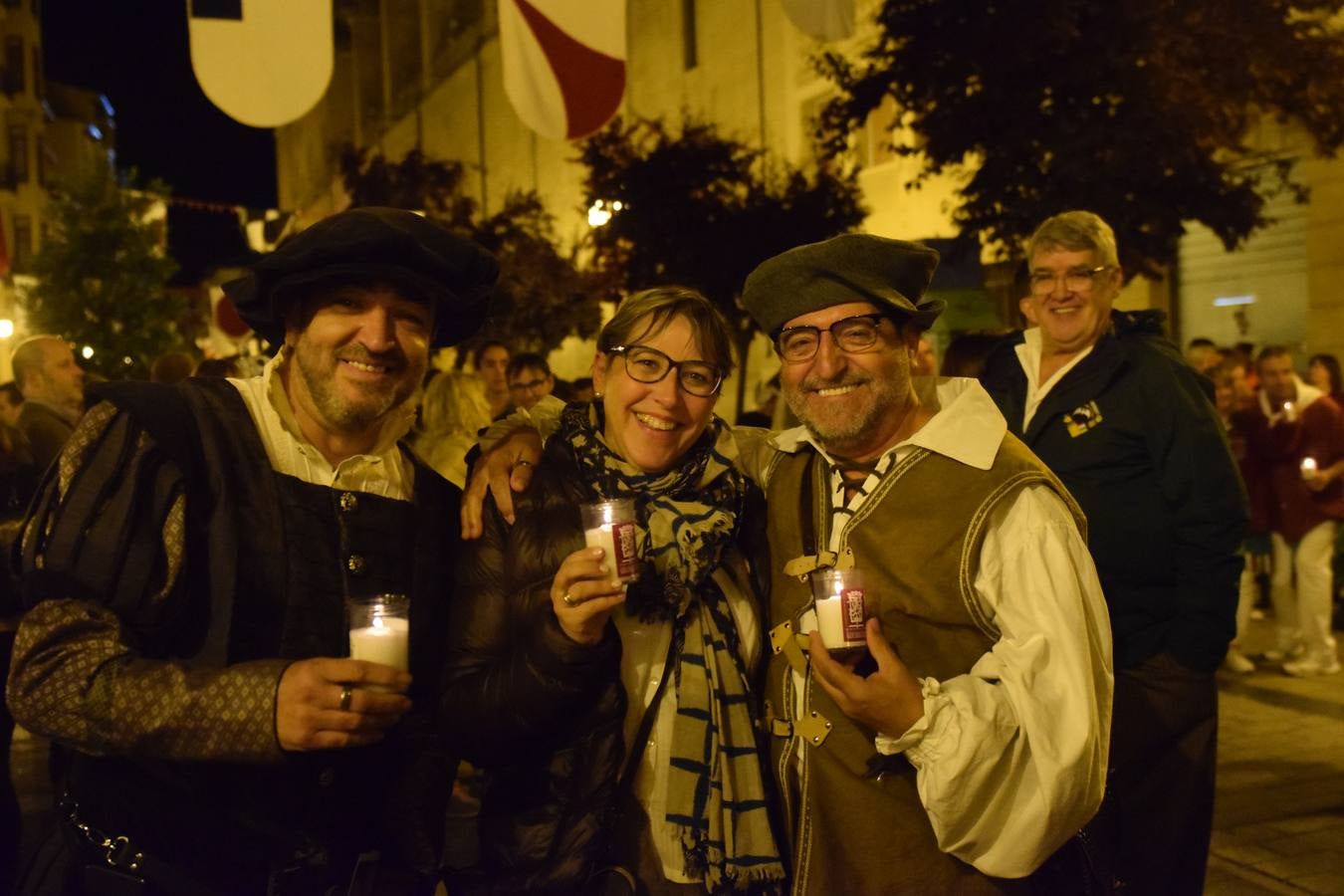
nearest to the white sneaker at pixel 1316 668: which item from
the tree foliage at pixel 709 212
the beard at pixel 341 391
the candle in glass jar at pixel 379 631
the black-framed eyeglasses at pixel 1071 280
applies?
the black-framed eyeglasses at pixel 1071 280

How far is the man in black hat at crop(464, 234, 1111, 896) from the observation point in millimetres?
2551

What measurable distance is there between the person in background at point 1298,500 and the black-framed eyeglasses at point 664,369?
24.9ft

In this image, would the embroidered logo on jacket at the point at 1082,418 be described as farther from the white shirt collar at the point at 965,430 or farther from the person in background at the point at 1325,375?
the person in background at the point at 1325,375

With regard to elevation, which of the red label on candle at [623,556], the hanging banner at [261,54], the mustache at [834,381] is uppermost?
the hanging banner at [261,54]

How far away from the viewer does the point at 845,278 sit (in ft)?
9.49

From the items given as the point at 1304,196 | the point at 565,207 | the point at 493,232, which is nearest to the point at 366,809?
the point at 1304,196

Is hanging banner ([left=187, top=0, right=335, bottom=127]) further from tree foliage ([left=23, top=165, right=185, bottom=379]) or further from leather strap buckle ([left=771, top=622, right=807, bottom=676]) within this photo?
tree foliage ([left=23, top=165, right=185, bottom=379])

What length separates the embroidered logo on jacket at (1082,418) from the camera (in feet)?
14.0

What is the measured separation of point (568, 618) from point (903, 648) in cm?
77

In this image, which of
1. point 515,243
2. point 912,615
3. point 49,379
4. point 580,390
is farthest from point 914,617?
point 515,243

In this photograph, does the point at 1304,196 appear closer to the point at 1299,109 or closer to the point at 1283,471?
the point at 1299,109

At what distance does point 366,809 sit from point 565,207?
3279cm

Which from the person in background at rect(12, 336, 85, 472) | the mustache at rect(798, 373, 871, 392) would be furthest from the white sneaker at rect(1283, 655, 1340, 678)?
the person in background at rect(12, 336, 85, 472)

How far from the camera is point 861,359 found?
2.93 metres
